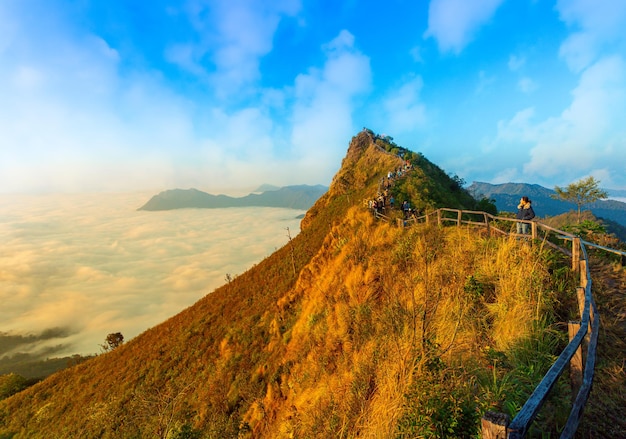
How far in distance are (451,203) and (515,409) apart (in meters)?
24.2

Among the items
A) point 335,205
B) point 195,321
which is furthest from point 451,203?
point 195,321

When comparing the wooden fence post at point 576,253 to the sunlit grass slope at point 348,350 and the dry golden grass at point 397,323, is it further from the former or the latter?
the dry golden grass at point 397,323

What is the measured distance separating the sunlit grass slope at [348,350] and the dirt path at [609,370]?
523mm

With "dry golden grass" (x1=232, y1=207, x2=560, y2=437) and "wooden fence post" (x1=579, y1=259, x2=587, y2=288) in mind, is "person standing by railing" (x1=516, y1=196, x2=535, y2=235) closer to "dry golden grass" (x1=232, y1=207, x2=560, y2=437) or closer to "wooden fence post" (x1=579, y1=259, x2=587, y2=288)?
"dry golden grass" (x1=232, y1=207, x2=560, y2=437)

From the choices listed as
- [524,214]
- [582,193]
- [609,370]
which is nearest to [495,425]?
[609,370]

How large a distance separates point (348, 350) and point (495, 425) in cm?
683

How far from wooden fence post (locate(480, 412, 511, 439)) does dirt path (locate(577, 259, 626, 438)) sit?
263 centimetres

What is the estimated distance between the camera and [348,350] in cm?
843

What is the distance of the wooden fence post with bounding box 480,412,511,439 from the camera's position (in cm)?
202

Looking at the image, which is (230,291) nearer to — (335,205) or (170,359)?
(170,359)

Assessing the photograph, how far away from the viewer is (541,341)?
16.7 ft

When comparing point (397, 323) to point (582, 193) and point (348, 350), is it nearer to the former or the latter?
point (348, 350)

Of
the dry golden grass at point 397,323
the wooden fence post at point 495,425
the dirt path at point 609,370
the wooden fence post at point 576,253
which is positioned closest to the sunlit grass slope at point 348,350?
the dry golden grass at point 397,323

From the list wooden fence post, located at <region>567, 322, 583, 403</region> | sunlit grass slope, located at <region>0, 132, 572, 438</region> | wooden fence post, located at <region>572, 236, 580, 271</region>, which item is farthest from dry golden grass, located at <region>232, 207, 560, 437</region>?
wooden fence post, located at <region>567, 322, 583, 403</region>
